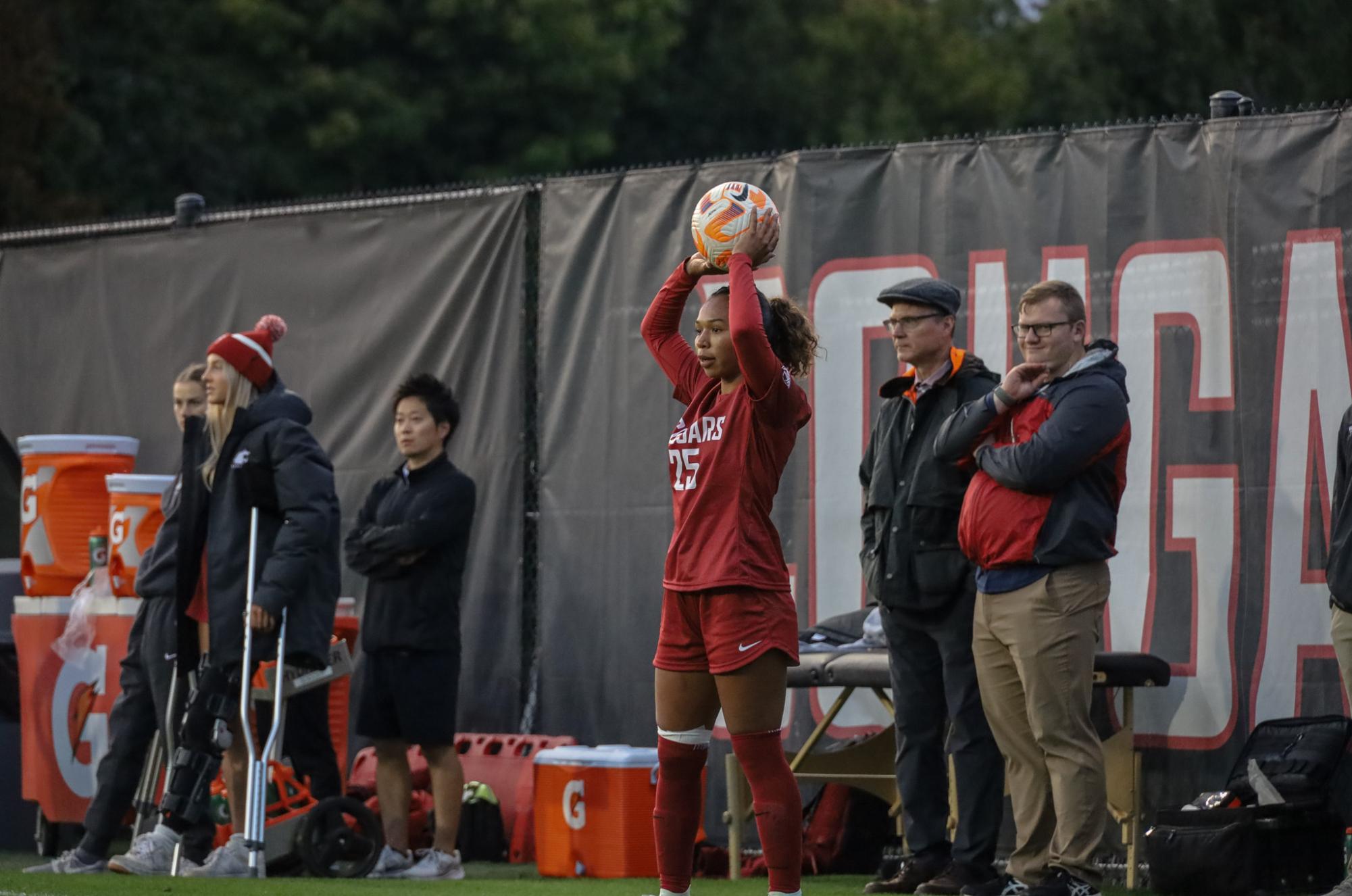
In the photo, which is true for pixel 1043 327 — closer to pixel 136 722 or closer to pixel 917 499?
pixel 917 499

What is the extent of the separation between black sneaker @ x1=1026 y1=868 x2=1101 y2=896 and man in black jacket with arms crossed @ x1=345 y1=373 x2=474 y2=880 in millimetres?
2658

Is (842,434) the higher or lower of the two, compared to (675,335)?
lower

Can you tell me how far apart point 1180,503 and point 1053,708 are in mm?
1627

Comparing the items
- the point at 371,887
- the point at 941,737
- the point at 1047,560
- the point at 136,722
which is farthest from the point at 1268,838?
the point at 136,722

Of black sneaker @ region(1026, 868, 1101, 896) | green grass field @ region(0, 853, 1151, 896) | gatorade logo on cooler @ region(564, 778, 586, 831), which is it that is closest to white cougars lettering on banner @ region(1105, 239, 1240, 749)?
green grass field @ region(0, 853, 1151, 896)

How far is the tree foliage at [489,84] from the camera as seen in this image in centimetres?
2386

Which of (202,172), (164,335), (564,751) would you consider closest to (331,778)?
(564,751)

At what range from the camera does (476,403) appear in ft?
31.0

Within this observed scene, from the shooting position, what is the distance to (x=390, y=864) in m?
8.02

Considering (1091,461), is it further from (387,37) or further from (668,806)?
(387,37)

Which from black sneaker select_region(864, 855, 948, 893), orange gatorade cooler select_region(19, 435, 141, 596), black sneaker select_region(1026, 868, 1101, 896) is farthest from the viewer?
orange gatorade cooler select_region(19, 435, 141, 596)

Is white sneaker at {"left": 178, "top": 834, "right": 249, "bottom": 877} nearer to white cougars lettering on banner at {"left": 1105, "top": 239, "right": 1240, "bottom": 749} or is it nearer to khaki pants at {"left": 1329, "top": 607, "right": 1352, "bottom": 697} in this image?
white cougars lettering on banner at {"left": 1105, "top": 239, "right": 1240, "bottom": 749}

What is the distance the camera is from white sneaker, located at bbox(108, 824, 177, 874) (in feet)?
25.1

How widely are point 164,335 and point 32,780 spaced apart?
255 cm
